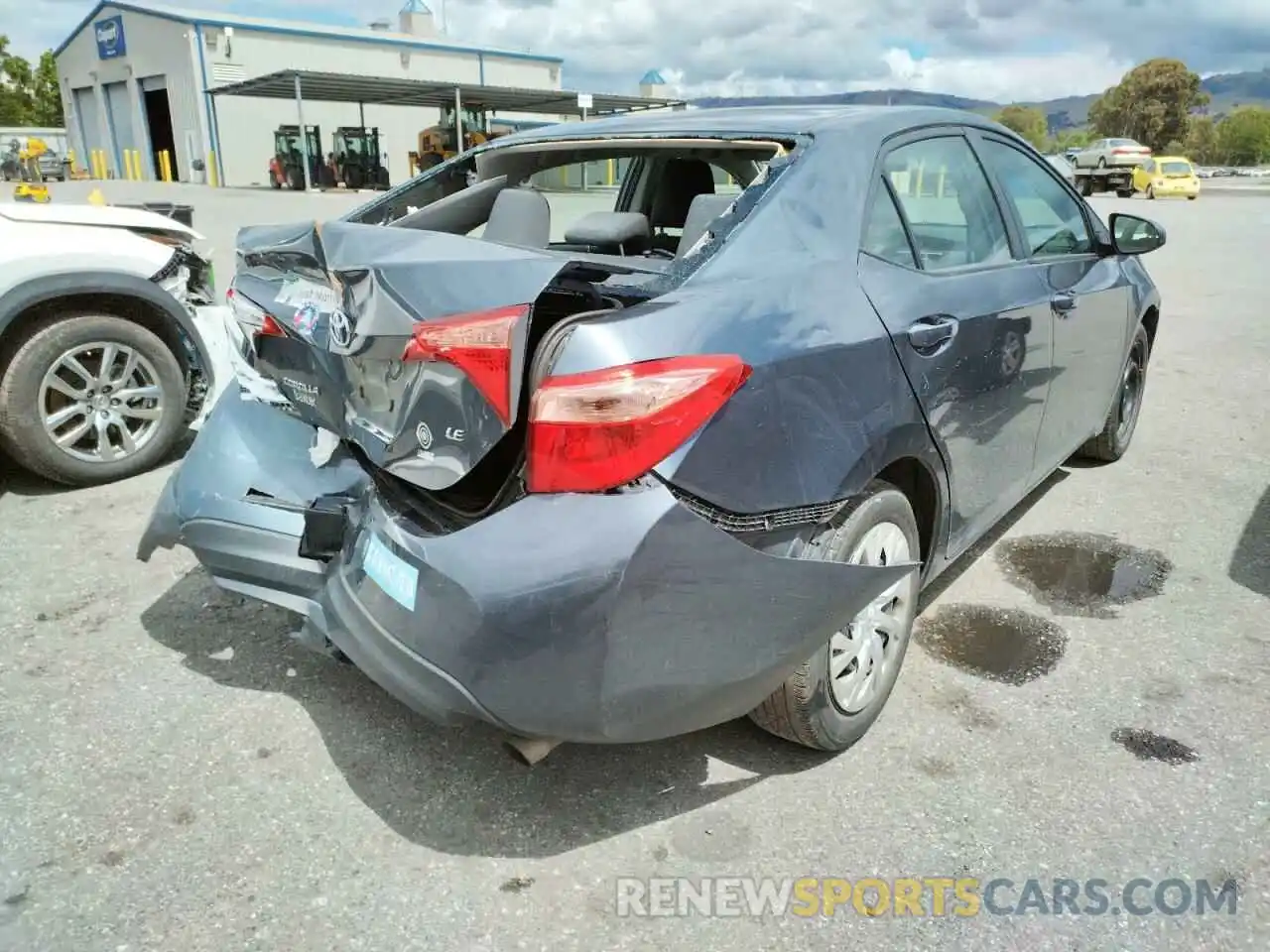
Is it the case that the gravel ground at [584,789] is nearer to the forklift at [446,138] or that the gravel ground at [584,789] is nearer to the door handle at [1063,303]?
the door handle at [1063,303]

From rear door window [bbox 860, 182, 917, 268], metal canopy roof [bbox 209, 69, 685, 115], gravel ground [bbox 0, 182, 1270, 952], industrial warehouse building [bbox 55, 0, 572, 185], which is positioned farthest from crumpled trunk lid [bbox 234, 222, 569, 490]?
industrial warehouse building [bbox 55, 0, 572, 185]

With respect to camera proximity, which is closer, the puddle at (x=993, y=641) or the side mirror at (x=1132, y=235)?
the puddle at (x=993, y=641)

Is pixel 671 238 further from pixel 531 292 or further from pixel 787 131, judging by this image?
pixel 531 292

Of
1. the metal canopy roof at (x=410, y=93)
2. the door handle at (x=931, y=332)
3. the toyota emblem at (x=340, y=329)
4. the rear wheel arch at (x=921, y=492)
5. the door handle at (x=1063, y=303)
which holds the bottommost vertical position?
the rear wheel arch at (x=921, y=492)

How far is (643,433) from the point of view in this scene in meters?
1.98

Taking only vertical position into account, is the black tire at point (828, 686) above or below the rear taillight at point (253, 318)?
below

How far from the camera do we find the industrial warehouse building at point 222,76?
120 ft

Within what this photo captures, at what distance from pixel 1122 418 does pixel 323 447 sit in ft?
14.0

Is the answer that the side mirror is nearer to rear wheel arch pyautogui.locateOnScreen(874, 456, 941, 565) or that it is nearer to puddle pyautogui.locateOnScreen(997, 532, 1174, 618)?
puddle pyautogui.locateOnScreen(997, 532, 1174, 618)

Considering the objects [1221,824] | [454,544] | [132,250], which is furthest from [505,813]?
[132,250]

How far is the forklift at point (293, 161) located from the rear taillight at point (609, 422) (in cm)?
3385

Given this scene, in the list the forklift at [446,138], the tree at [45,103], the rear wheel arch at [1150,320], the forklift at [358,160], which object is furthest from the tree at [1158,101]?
the rear wheel arch at [1150,320]

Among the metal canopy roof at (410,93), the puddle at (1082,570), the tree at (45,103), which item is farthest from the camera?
the tree at (45,103)

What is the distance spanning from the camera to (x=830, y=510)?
7.73 feet
